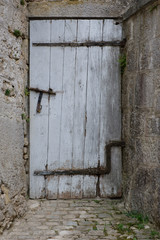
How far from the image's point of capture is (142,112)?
8.69 feet

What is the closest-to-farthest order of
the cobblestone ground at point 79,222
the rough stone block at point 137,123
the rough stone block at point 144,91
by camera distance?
the cobblestone ground at point 79,222 < the rough stone block at point 144,91 < the rough stone block at point 137,123

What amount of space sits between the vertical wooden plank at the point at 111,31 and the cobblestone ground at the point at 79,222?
203 cm

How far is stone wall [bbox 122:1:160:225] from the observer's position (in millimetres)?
2458

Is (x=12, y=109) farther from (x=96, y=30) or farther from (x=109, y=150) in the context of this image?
(x=96, y=30)

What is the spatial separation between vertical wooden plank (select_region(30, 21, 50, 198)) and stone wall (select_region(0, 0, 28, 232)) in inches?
5.4

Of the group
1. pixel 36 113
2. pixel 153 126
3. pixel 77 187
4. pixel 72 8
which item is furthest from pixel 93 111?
pixel 72 8

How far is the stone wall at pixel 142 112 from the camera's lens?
2.46 metres

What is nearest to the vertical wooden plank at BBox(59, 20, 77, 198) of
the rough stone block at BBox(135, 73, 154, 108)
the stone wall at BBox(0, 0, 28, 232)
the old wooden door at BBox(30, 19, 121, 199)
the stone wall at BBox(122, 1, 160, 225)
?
the old wooden door at BBox(30, 19, 121, 199)

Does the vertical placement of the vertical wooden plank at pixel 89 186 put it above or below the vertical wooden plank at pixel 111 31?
below

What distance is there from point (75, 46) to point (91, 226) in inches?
81.7

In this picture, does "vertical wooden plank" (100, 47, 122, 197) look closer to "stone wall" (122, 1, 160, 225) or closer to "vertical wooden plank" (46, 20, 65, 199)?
"stone wall" (122, 1, 160, 225)

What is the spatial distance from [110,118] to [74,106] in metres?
0.48

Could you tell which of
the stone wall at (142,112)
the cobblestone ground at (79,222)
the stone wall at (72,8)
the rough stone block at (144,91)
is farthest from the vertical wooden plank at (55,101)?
the rough stone block at (144,91)

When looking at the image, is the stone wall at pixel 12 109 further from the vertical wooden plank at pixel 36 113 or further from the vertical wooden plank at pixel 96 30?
the vertical wooden plank at pixel 96 30
